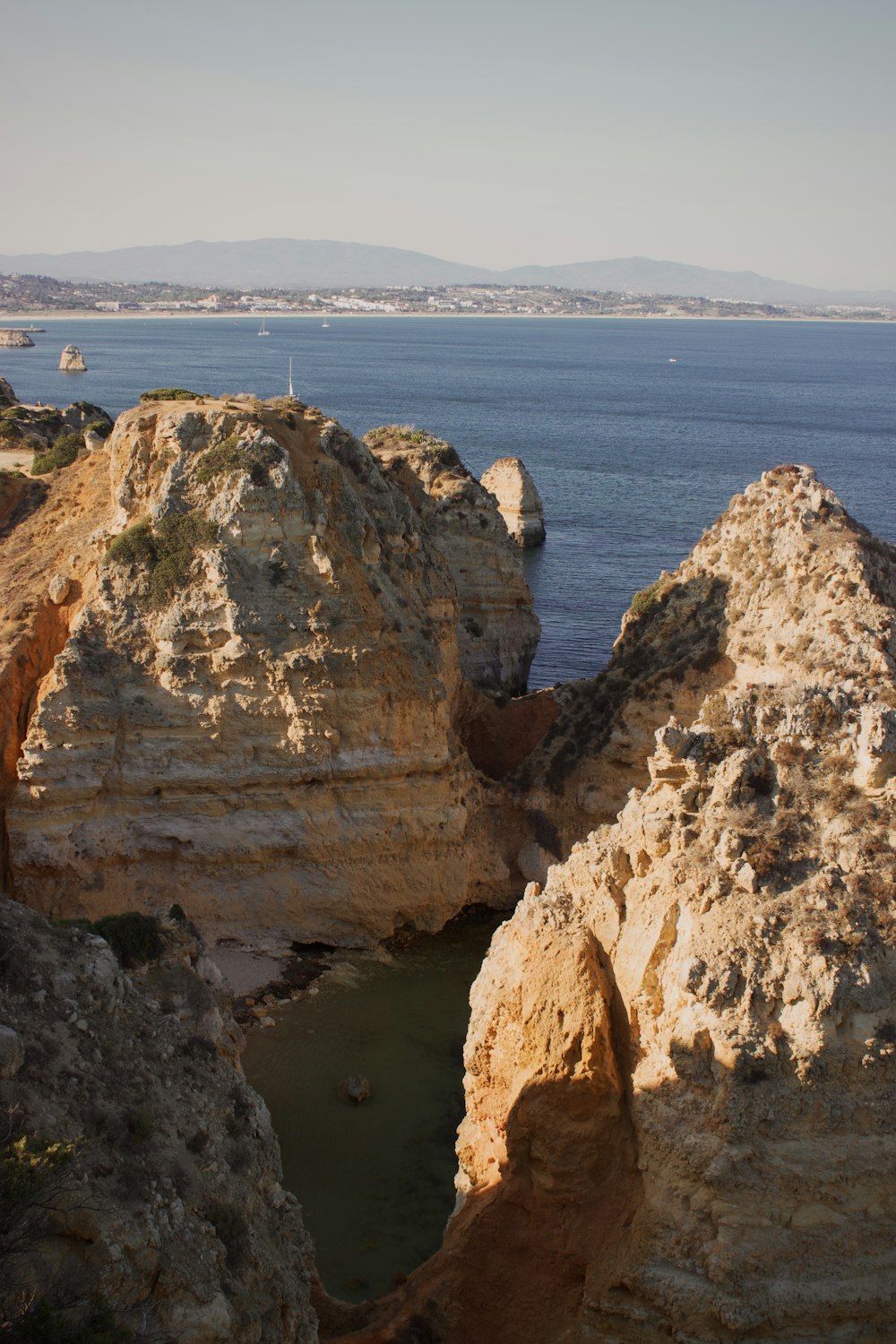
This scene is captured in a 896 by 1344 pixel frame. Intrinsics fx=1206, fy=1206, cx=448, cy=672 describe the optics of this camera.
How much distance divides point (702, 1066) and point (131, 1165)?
6.67 meters

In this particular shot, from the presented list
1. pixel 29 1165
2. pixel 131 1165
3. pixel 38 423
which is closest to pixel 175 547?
pixel 131 1165

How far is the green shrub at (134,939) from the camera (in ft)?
54.2

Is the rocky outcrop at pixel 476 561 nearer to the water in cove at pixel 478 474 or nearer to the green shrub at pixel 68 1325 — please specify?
the water in cove at pixel 478 474

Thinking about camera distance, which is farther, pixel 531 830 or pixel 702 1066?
pixel 531 830

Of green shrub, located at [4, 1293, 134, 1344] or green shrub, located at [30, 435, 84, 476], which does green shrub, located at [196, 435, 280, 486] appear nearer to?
green shrub, located at [30, 435, 84, 476]

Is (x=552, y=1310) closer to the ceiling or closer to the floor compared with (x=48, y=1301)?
closer to the floor

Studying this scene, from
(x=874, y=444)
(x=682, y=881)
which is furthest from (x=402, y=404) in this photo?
(x=682, y=881)

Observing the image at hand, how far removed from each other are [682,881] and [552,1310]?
5725 millimetres

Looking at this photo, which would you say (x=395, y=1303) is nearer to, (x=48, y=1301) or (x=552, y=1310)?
(x=552, y=1310)

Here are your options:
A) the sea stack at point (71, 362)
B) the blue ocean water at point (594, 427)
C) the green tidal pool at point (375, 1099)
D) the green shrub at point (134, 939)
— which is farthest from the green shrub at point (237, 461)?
the sea stack at point (71, 362)

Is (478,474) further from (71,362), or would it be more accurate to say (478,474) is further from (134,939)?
(134,939)

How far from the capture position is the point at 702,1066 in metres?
14.5

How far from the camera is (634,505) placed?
83.1 metres

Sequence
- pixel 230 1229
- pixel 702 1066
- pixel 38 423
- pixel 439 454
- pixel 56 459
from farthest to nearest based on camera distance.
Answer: pixel 38 423 → pixel 439 454 → pixel 56 459 → pixel 702 1066 → pixel 230 1229
